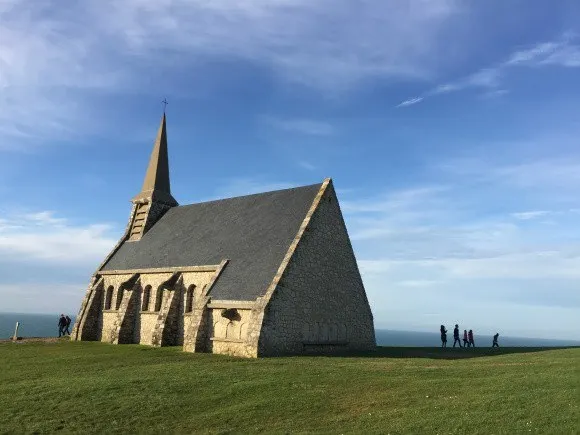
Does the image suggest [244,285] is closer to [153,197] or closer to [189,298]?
[189,298]

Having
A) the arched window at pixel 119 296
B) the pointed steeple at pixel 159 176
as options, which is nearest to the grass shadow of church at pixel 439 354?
the arched window at pixel 119 296

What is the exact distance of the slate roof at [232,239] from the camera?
31.2m

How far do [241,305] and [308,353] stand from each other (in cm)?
447

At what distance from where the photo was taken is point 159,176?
50.5 m

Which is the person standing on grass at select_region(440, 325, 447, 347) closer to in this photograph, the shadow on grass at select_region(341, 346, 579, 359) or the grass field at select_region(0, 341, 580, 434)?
Answer: the shadow on grass at select_region(341, 346, 579, 359)

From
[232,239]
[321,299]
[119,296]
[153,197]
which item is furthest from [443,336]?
[153,197]

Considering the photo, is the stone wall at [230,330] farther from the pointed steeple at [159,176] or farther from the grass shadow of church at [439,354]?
the pointed steeple at [159,176]

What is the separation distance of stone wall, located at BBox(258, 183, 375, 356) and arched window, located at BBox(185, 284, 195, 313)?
829cm

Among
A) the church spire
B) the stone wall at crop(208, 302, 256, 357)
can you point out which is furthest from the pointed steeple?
the stone wall at crop(208, 302, 256, 357)

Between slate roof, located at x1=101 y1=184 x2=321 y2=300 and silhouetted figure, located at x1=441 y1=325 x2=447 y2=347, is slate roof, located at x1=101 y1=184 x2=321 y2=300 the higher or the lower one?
the higher one

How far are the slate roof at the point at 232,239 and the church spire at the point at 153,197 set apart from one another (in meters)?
1.11

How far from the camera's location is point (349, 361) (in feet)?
84.2

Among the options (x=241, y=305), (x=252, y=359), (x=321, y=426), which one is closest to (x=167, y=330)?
(x=241, y=305)

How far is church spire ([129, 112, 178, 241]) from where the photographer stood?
4772cm
